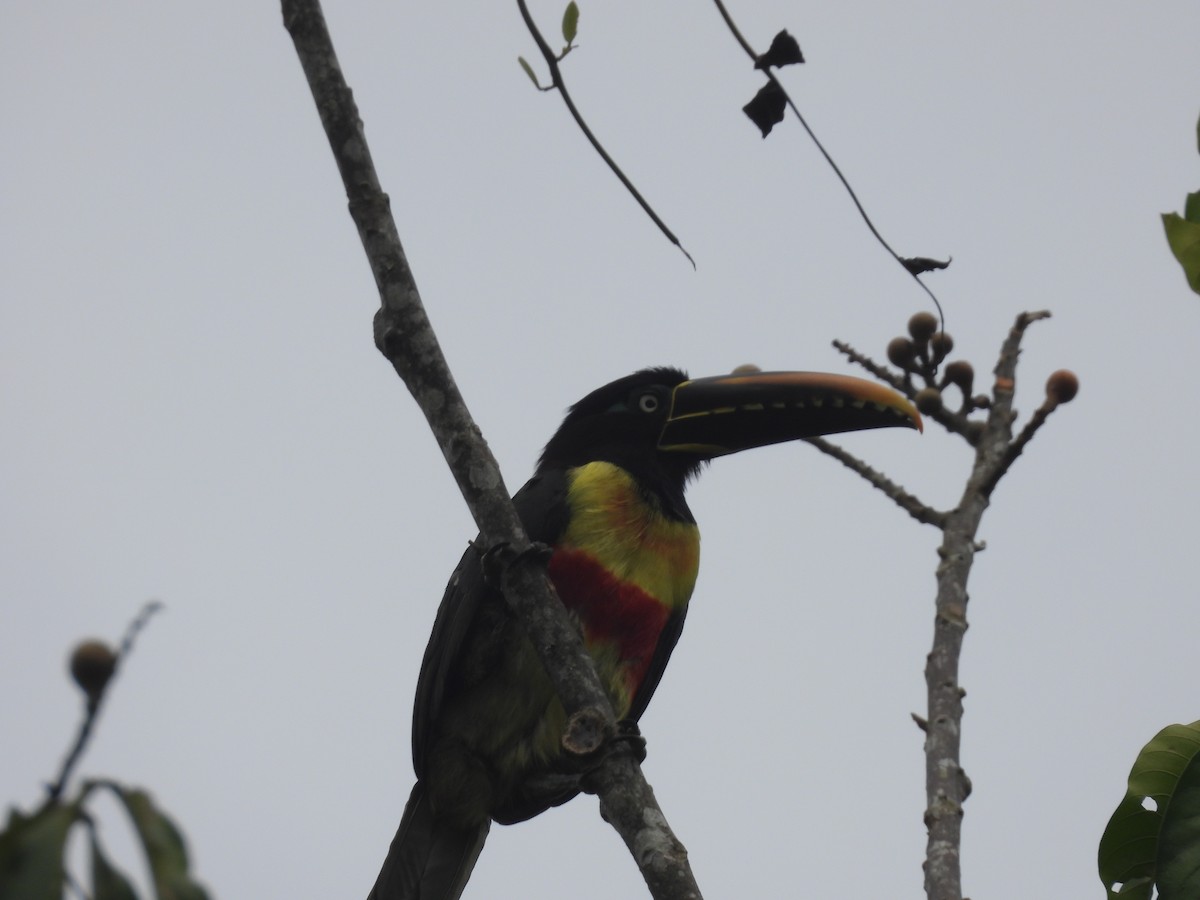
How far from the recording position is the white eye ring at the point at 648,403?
596 cm

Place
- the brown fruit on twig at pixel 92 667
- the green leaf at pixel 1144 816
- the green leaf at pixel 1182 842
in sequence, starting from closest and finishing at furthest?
the brown fruit on twig at pixel 92 667 < the green leaf at pixel 1182 842 < the green leaf at pixel 1144 816

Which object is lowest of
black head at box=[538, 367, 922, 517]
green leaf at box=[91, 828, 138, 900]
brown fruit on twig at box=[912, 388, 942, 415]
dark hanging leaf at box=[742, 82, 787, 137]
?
green leaf at box=[91, 828, 138, 900]

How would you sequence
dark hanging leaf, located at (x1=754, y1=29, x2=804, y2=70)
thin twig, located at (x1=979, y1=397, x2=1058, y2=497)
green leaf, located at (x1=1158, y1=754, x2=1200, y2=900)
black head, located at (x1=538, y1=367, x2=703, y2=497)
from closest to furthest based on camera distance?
green leaf, located at (x1=1158, y1=754, x2=1200, y2=900), dark hanging leaf, located at (x1=754, y1=29, x2=804, y2=70), thin twig, located at (x1=979, y1=397, x2=1058, y2=497), black head, located at (x1=538, y1=367, x2=703, y2=497)

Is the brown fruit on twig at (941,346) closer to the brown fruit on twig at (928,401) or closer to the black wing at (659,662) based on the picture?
the brown fruit on twig at (928,401)

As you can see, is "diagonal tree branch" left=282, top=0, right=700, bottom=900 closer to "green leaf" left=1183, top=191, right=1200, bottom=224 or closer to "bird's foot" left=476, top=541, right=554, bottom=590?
"bird's foot" left=476, top=541, right=554, bottom=590

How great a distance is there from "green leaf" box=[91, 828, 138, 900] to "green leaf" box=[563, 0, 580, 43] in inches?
98.2

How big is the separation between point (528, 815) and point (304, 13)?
320 centimetres

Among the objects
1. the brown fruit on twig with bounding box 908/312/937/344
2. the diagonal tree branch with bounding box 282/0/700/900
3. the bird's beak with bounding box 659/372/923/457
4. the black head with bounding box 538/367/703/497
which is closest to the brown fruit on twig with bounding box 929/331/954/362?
the brown fruit on twig with bounding box 908/312/937/344

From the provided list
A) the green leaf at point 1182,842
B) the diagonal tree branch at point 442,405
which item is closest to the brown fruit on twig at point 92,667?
the diagonal tree branch at point 442,405

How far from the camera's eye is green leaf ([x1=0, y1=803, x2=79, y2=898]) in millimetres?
1439

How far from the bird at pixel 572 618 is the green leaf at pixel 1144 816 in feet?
6.97

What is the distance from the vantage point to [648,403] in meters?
5.97

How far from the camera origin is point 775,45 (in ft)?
11.3

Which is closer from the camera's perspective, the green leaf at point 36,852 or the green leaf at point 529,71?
the green leaf at point 36,852
